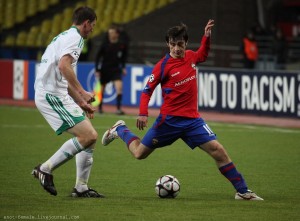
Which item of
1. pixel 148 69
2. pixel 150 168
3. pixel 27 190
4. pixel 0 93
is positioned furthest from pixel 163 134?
pixel 0 93

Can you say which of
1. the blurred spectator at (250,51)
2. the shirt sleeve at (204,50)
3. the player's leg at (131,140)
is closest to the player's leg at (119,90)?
the blurred spectator at (250,51)

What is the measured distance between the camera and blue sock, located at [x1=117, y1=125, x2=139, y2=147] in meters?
10.0

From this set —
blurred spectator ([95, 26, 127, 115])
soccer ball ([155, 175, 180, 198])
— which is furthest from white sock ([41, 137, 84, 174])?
blurred spectator ([95, 26, 127, 115])

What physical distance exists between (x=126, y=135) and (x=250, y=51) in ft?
48.5

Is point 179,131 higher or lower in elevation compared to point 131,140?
higher

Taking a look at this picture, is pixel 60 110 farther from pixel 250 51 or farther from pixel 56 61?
pixel 250 51

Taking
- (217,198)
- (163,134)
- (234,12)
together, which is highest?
(234,12)

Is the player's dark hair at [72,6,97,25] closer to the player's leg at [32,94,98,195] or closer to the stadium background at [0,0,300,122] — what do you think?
the player's leg at [32,94,98,195]

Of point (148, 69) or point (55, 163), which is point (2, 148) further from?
point (148, 69)

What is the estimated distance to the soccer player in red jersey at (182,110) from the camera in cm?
952

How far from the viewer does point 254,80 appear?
64.6ft

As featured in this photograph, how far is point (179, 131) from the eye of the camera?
9617mm

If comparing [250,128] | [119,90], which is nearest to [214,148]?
[250,128]

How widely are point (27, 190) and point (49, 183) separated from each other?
1.01 meters
